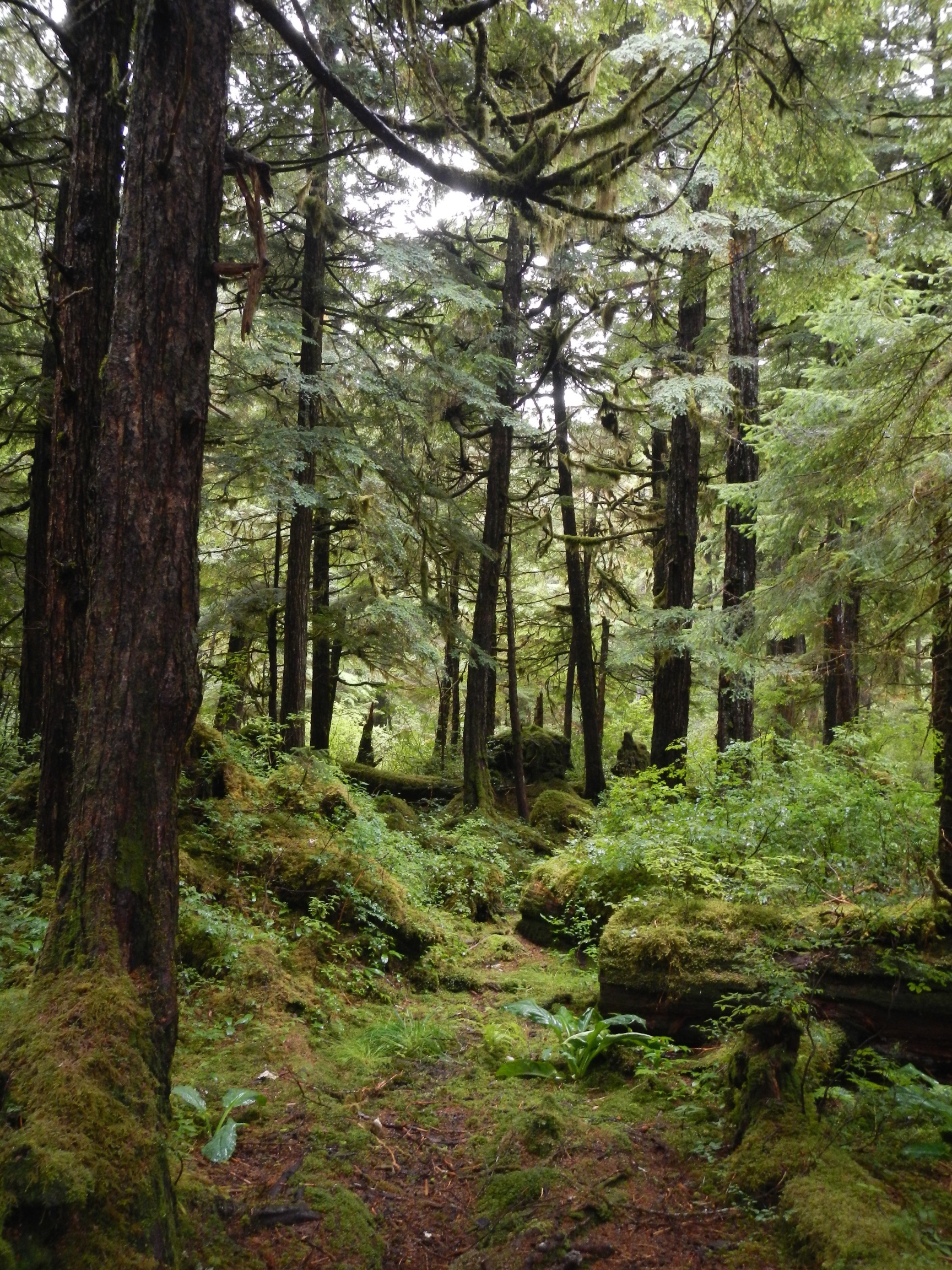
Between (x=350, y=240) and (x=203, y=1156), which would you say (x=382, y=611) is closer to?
(x=350, y=240)

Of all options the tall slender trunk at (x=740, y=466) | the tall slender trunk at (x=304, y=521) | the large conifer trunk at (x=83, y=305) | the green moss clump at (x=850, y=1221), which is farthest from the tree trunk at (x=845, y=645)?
the large conifer trunk at (x=83, y=305)

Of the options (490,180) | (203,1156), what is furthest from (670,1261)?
(490,180)

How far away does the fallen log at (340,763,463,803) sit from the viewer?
16281mm

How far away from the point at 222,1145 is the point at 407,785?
12.9 m

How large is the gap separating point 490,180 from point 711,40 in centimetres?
141

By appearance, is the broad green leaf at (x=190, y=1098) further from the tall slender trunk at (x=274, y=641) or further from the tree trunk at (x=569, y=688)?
the tree trunk at (x=569, y=688)

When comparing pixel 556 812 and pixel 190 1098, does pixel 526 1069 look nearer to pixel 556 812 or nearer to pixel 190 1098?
pixel 190 1098

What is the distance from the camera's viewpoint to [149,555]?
335 centimetres

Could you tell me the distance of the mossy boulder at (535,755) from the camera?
18703mm

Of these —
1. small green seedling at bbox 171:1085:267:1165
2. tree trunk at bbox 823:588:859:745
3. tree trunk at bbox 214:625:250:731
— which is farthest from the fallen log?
small green seedling at bbox 171:1085:267:1165

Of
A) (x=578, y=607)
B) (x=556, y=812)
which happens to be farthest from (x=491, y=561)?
(x=556, y=812)

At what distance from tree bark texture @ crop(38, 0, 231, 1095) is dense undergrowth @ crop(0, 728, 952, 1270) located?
42 cm

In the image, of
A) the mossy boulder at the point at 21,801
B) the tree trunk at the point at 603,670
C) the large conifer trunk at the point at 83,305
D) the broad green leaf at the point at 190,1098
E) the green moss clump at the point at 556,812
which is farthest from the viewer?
the tree trunk at the point at 603,670

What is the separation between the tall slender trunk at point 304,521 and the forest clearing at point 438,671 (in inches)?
3.9
